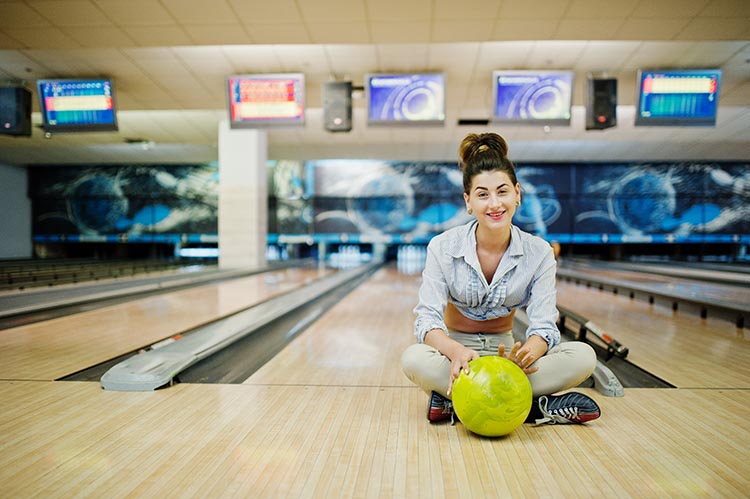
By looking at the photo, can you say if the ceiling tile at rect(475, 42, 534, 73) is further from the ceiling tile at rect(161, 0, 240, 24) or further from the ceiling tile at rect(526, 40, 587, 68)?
the ceiling tile at rect(161, 0, 240, 24)

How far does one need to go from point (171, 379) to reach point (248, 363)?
0.55 m

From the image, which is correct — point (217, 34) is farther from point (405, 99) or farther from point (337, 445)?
point (337, 445)

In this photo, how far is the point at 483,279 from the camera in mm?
1825

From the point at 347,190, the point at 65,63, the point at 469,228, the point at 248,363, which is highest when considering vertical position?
the point at 65,63

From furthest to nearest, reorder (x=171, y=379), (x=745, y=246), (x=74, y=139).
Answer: (x=745, y=246) → (x=74, y=139) → (x=171, y=379)

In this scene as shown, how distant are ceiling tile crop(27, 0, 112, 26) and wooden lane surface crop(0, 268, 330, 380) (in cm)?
255

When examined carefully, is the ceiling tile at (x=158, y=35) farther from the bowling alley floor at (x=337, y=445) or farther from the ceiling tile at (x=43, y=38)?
the bowling alley floor at (x=337, y=445)

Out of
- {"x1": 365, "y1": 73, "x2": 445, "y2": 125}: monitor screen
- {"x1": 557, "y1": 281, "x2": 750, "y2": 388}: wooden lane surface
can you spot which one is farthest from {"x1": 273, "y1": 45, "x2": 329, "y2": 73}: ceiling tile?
{"x1": 557, "y1": 281, "x2": 750, "y2": 388}: wooden lane surface

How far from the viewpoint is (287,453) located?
5.11ft

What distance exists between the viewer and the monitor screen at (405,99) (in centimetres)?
598

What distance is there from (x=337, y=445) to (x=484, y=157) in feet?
3.51

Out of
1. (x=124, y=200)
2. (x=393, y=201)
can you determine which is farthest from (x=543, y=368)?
(x=124, y=200)

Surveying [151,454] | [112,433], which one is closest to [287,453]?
[151,454]

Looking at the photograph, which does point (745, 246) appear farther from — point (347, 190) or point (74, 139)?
point (74, 139)
